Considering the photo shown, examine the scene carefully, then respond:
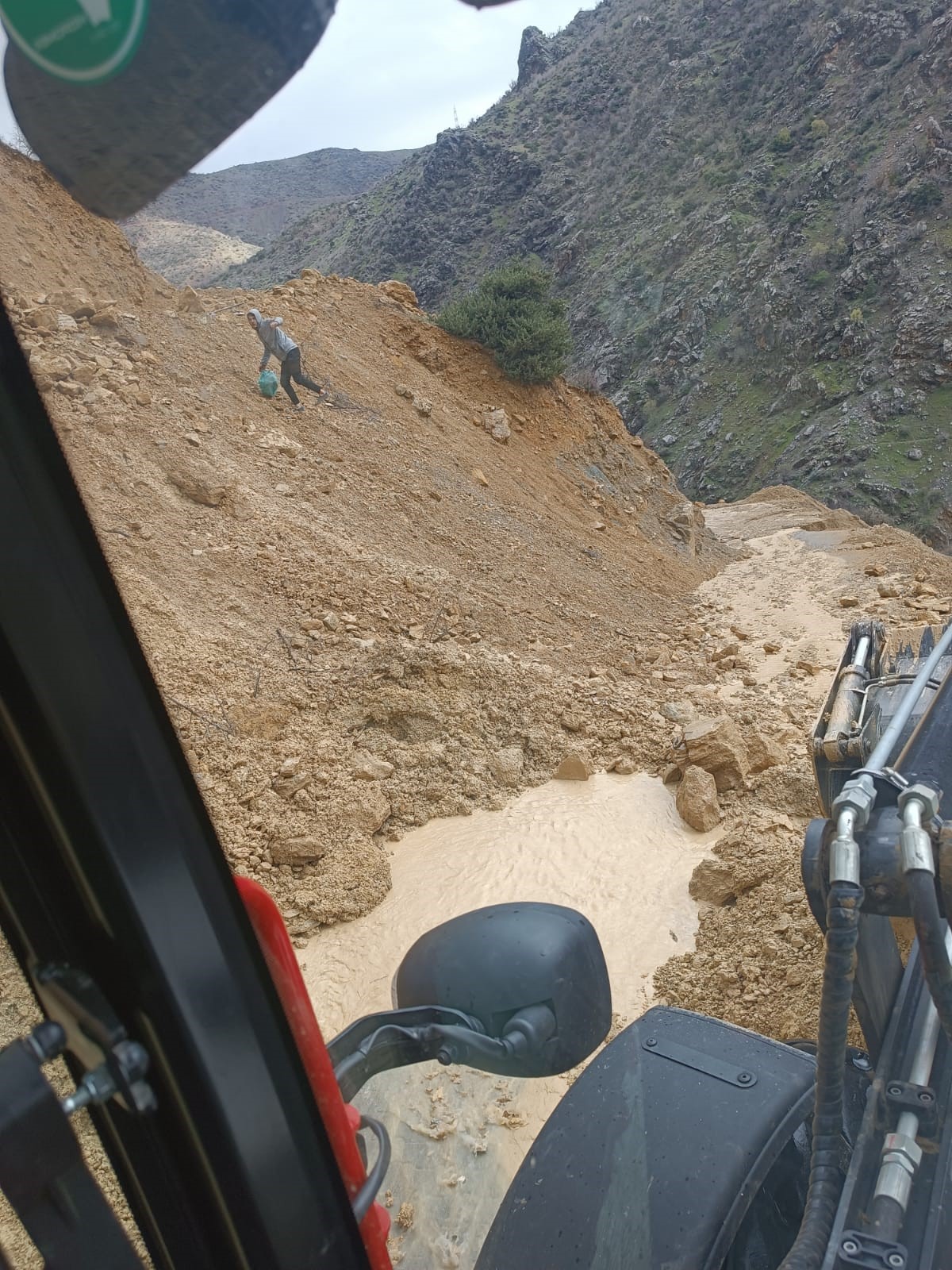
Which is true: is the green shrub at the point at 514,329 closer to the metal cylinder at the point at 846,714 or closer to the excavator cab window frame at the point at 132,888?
the metal cylinder at the point at 846,714

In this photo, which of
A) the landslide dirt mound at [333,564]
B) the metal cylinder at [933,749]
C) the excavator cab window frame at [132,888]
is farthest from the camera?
the landslide dirt mound at [333,564]

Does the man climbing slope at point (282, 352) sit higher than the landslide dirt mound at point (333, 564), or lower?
higher

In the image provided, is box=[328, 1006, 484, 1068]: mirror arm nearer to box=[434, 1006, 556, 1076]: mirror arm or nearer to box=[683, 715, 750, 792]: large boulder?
box=[434, 1006, 556, 1076]: mirror arm

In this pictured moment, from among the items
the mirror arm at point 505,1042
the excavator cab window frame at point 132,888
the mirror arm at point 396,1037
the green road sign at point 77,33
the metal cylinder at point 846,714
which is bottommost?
the metal cylinder at point 846,714

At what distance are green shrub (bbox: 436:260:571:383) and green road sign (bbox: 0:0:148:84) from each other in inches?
579

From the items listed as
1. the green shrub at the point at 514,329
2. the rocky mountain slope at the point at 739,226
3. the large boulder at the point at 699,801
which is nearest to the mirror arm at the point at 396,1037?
the large boulder at the point at 699,801

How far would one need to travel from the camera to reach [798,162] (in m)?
33.6

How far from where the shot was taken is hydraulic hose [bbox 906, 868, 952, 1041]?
125 centimetres

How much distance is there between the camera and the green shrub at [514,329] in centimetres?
1495

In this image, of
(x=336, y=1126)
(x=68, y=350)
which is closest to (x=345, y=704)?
(x=68, y=350)

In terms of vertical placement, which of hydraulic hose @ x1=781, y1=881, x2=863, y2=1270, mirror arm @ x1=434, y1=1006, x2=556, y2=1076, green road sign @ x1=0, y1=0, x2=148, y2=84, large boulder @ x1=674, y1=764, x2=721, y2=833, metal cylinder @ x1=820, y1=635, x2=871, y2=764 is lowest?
large boulder @ x1=674, y1=764, x2=721, y2=833

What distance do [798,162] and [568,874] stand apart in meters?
34.8

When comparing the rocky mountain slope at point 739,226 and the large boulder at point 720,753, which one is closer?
the large boulder at point 720,753

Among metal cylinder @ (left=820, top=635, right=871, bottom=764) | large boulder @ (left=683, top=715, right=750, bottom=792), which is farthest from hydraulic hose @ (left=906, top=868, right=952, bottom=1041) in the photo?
large boulder @ (left=683, top=715, right=750, bottom=792)
